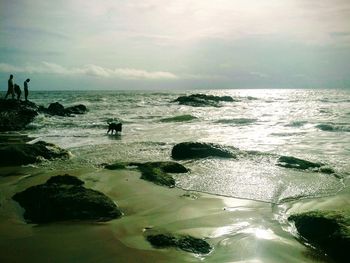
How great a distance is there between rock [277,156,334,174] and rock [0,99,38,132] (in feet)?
55.5

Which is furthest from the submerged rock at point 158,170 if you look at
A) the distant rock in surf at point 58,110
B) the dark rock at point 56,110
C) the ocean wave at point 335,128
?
the dark rock at point 56,110

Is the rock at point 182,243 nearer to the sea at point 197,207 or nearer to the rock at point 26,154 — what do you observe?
the sea at point 197,207

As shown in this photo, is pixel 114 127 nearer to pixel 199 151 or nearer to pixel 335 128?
→ pixel 199 151

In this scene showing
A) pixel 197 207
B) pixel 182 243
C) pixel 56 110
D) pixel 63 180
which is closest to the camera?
pixel 182 243

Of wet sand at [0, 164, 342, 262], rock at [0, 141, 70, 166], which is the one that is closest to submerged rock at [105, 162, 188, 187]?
wet sand at [0, 164, 342, 262]

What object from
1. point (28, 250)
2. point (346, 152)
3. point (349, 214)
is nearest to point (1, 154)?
point (28, 250)

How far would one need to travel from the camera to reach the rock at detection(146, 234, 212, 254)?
482cm

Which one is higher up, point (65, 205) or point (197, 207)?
point (65, 205)

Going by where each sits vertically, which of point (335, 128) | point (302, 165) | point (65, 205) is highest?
point (335, 128)

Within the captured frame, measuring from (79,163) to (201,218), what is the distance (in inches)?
229

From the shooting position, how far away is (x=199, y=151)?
38.8ft

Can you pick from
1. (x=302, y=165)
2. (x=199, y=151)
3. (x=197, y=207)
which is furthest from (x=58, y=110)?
(x=197, y=207)

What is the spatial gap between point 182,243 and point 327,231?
2.01 metres

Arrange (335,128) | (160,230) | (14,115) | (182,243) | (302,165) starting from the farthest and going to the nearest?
(14,115), (335,128), (302,165), (160,230), (182,243)
